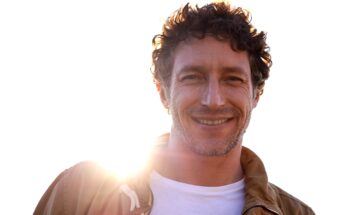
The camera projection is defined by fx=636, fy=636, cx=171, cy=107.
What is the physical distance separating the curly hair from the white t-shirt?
888 mm

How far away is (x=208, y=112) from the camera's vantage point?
4.52m

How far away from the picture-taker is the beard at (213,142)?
457cm

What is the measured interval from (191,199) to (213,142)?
44 centimetres

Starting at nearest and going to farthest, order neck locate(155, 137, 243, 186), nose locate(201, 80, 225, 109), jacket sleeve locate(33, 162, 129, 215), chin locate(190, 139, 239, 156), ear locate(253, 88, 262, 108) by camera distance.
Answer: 1. jacket sleeve locate(33, 162, 129, 215)
2. nose locate(201, 80, 225, 109)
3. chin locate(190, 139, 239, 156)
4. neck locate(155, 137, 243, 186)
5. ear locate(253, 88, 262, 108)

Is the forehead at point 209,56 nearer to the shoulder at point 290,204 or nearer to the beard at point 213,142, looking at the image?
the beard at point 213,142

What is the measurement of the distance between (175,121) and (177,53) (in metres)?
0.62

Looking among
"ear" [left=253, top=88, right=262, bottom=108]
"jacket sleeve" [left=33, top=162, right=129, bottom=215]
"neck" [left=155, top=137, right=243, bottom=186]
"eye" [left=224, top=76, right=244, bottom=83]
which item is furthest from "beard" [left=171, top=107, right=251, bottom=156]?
"jacket sleeve" [left=33, top=162, right=129, bottom=215]

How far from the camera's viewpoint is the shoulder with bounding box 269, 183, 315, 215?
4879 millimetres

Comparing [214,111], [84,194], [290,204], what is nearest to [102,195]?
[84,194]

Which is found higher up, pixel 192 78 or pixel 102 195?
pixel 192 78

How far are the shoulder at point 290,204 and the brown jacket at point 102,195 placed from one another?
0.46 ft

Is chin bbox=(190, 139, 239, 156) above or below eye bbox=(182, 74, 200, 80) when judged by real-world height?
below

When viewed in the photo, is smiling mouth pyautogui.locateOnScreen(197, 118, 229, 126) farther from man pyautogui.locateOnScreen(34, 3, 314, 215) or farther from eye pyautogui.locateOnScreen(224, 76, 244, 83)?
eye pyautogui.locateOnScreen(224, 76, 244, 83)

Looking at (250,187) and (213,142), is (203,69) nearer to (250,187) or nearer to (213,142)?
(213,142)
